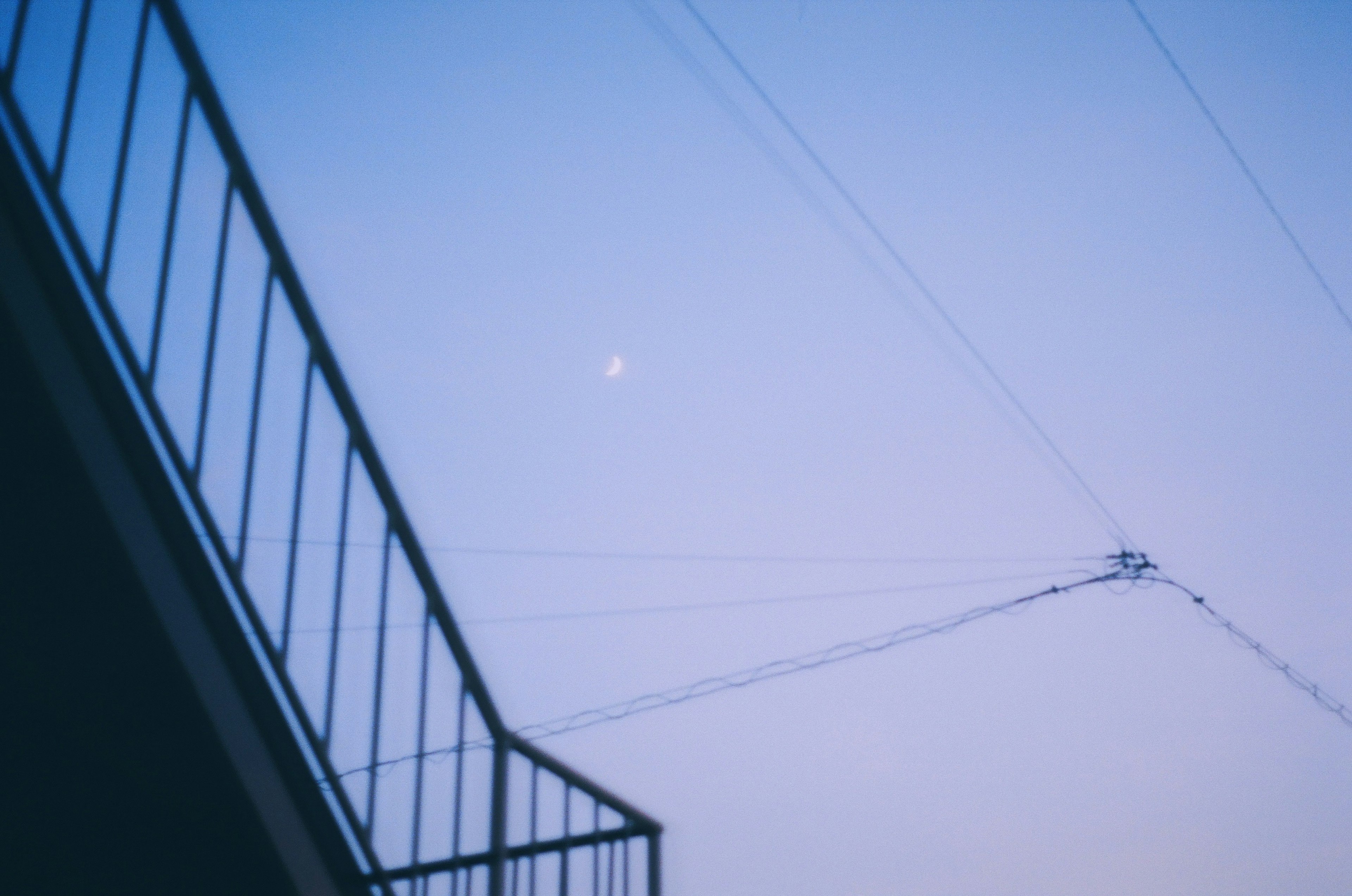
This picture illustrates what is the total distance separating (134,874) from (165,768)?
32 centimetres

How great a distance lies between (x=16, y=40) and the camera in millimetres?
1764

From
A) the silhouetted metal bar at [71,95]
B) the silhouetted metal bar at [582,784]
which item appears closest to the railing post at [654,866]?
the silhouetted metal bar at [582,784]

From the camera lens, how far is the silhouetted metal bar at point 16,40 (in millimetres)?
1725

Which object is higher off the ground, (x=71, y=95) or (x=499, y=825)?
(x=71, y=95)

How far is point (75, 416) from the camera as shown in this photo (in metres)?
1.51

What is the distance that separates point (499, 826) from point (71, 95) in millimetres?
1672

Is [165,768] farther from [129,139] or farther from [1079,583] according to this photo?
[1079,583]

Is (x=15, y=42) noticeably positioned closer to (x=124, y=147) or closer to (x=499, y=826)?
(x=124, y=147)

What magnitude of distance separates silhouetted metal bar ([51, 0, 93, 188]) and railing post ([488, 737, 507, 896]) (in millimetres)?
1397

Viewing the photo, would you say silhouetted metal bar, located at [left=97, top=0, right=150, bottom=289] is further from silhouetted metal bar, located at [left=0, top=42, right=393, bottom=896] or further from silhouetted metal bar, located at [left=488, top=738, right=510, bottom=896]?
silhouetted metal bar, located at [left=488, top=738, right=510, bottom=896]

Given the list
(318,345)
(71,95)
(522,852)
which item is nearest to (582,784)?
(522,852)

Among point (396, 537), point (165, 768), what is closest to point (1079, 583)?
point (396, 537)

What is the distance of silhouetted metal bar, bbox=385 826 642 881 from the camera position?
6.46ft

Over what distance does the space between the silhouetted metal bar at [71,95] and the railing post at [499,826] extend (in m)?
1.40
